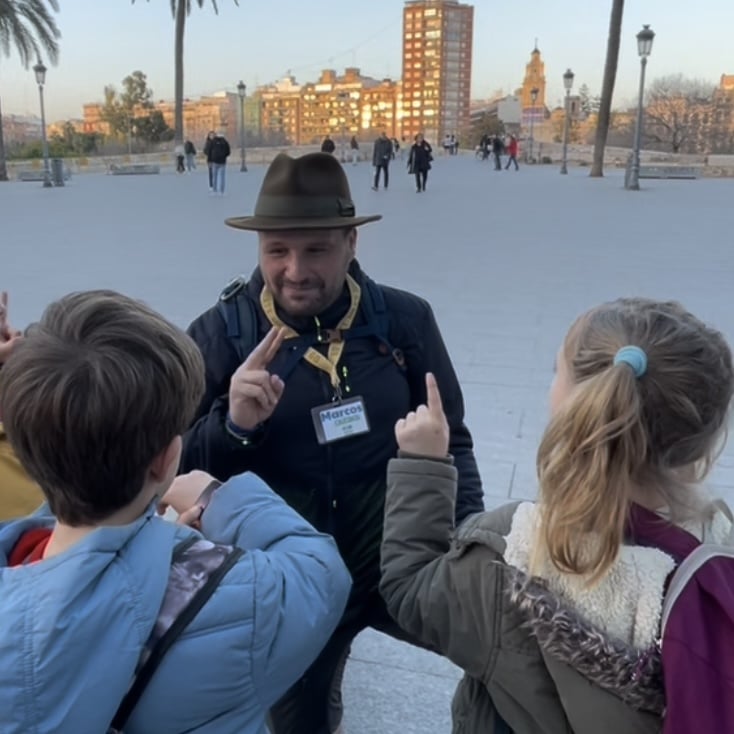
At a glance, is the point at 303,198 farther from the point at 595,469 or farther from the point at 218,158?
the point at 218,158

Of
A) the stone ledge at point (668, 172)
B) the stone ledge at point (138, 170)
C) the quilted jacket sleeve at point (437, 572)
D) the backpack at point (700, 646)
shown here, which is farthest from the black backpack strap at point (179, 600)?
the stone ledge at point (138, 170)

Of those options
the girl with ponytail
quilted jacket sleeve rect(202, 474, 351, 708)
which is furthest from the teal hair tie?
quilted jacket sleeve rect(202, 474, 351, 708)

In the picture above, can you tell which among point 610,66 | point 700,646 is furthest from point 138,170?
point 700,646

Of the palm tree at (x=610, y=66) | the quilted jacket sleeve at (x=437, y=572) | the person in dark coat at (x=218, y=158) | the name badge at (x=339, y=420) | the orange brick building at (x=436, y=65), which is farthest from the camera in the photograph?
the orange brick building at (x=436, y=65)

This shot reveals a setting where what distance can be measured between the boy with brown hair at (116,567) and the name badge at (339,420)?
2.32 ft

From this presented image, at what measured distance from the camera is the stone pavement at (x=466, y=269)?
269 centimetres

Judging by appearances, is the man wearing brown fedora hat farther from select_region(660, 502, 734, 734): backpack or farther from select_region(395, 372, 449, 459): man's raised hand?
select_region(660, 502, 734, 734): backpack

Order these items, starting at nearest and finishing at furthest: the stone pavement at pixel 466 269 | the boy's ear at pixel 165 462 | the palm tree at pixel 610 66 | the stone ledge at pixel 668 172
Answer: the boy's ear at pixel 165 462 < the stone pavement at pixel 466 269 < the palm tree at pixel 610 66 < the stone ledge at pixel 668 172

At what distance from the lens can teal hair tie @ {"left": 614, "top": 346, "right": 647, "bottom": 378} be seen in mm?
1172

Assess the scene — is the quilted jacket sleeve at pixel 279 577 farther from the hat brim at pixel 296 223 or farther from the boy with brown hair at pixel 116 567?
the hat brim at pixel 296 223

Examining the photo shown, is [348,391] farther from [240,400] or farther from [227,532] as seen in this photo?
[227,532]

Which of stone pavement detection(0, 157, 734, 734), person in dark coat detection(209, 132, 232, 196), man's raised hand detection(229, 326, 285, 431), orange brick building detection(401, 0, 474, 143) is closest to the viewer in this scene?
man's raised hand detection(229, 326, 285, 431)

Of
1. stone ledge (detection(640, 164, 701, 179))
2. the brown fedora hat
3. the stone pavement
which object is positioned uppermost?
the brown fedora hat

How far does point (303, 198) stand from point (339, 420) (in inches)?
21.5
